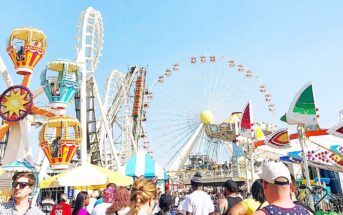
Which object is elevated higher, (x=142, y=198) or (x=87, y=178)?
Result: (x=87, y=178)

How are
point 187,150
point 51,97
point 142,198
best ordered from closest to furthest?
point 142,198, point 51,97, point 187,150

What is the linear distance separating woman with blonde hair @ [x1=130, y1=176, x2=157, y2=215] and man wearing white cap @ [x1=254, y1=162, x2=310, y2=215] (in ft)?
2.54

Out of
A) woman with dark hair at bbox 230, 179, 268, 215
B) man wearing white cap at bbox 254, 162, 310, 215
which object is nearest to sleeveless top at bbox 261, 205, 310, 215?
man wearing white cap at bbox 254, 162, 310, 215

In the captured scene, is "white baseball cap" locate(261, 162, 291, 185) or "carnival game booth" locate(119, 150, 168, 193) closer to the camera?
"white baseball cap" locate(261, 162, 291, 185)

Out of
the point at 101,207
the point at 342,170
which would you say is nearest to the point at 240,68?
the point at 342,170

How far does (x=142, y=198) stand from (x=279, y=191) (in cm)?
89

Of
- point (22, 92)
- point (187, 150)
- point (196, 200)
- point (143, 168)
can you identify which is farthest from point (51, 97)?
point (187, 150)

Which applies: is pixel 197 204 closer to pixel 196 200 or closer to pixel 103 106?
pixel 196 200

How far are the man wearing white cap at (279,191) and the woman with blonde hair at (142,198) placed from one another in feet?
2.54

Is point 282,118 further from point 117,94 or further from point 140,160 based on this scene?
point 117,94

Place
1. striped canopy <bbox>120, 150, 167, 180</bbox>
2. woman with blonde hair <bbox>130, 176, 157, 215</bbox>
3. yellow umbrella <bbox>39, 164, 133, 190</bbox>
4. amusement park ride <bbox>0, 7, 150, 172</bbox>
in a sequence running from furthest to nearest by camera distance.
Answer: amusement park ride <bbox>0, 7, 150, 172</bbox> < striped canopy <bbox>120, 150, 167, 180</bbox> < yellow umbrella <bbox>39, 164, 133, 190</bbox> < woman with blonde hair <bbox>130, 176, 157, 215</bbox>

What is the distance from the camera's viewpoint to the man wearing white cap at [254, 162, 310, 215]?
194cm

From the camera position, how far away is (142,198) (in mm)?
2377

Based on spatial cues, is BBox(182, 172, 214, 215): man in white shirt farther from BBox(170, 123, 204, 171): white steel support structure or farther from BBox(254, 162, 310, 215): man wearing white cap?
BBox(170, 123, 204, 171): white steel support structure
